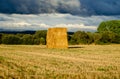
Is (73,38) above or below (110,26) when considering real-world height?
below

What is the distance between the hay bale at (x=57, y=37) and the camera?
146ft

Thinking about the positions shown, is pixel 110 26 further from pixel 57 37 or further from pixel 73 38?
pixel 57 37

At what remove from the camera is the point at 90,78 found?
15.4m

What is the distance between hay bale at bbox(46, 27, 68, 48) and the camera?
4456cm

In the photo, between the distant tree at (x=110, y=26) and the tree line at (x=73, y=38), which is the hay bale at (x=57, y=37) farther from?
the distant tree at (x=110, y=26)

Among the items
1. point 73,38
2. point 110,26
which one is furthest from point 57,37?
point 110,26

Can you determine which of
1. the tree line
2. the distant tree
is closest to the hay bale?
the tree line

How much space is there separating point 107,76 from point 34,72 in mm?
3411

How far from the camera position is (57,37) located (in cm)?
4472

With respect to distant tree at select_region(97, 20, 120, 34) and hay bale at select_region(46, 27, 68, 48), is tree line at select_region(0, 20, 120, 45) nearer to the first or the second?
distant tree at select_region(97, 20, 120, 34)

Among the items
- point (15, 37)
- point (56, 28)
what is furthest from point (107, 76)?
point (15, 37)

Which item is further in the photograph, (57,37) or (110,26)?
(110,26)

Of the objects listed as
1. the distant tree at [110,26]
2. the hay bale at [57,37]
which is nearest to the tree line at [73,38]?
the distant tree at [110,26]

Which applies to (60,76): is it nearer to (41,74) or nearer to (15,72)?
(41,74)
